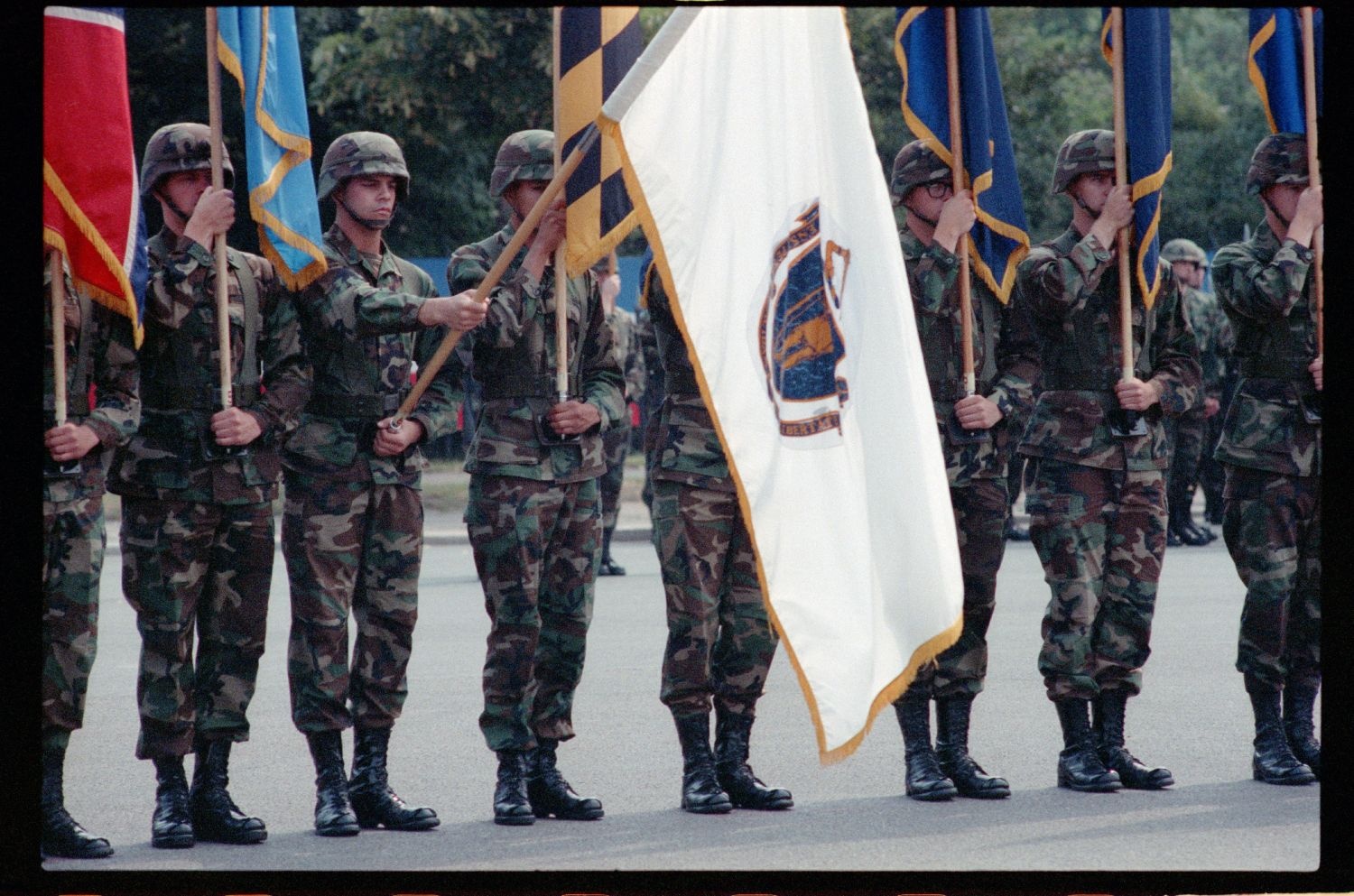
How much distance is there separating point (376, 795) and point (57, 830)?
3.29 ft

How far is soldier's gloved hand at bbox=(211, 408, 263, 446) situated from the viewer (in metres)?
5.64

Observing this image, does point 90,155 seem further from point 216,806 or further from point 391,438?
point 216,806

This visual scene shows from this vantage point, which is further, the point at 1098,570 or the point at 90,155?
the point at 1098,570

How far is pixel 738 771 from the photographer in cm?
625

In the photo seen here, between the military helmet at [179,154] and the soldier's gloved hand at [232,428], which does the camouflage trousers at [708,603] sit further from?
the military helmet at [179,154]

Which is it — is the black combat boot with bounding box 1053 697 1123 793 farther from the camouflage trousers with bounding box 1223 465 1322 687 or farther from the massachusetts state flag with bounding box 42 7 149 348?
the massachusetts state flag with bounding box 42 7 149 348

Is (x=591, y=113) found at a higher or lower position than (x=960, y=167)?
higher

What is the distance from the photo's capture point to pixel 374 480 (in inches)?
236

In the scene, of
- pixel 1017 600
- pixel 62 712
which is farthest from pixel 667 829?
pixel 1017 600

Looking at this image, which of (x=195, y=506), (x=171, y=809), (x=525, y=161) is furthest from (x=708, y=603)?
(x=171, y=809)

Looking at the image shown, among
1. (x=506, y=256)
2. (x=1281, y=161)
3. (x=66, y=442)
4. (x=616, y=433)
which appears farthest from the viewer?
(x=616, y=433)

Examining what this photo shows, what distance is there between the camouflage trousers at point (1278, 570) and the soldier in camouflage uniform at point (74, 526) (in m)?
3.85

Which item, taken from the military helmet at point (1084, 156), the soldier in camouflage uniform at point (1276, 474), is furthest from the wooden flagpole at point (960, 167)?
the soldier in camouflage uniform at point (1276, 474)

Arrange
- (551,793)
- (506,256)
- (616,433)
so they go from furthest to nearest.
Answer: (616,433)
(551,793)
(506,256)
